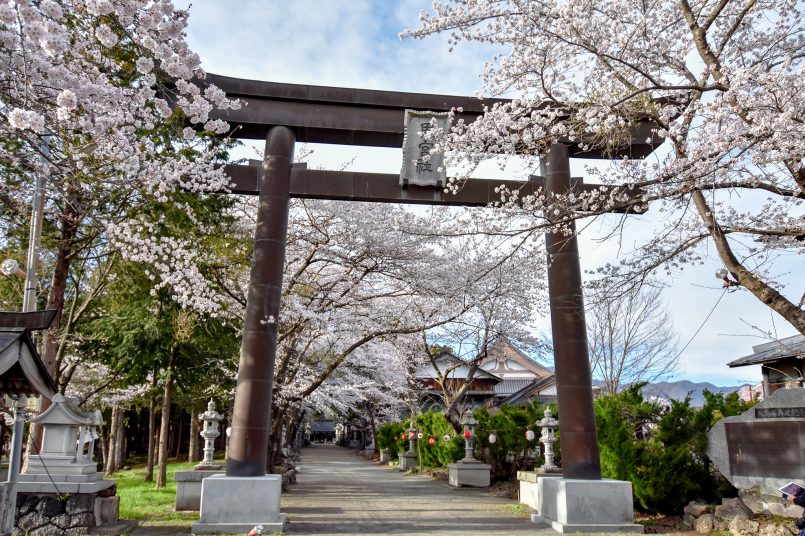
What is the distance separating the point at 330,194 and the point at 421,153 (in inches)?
74.0

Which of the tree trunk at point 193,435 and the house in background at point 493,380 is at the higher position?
Answer: the house in background at point 493,380

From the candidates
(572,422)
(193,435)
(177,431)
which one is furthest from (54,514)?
(177,431)

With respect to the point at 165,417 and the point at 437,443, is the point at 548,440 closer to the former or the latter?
the point at 165,417

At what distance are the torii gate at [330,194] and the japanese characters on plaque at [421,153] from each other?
177 millimetres

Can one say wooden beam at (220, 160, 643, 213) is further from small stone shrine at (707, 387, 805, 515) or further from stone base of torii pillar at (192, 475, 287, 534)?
stone base of torii pillar at (192, 475, 287, 534)

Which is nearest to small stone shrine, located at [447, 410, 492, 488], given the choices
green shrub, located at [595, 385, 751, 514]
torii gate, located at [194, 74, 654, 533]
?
green shrub, located at [595, 385, 751, 514]

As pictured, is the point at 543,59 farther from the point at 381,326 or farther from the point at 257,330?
the point at 381,326

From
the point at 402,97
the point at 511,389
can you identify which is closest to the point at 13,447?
the point at 402,97

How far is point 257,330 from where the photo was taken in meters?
10.2

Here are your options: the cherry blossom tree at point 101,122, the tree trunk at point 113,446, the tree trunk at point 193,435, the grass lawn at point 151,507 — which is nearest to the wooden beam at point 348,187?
the cherry blossom tree at point 101,122

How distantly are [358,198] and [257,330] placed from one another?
3.01 metres

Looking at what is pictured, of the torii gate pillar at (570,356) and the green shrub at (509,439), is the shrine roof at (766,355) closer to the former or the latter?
the green shrub at (509,439)

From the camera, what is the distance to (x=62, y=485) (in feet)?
29.5

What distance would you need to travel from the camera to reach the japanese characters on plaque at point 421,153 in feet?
36.4
